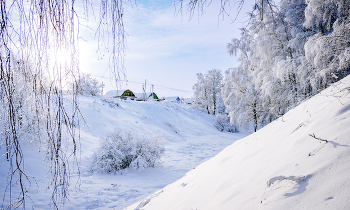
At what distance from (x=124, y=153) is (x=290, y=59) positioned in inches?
366

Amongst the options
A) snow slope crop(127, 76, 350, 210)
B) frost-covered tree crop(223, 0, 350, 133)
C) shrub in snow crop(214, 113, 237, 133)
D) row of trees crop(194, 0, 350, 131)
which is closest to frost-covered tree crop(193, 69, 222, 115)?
shrub in snow crop(214, 113, 237, 133)

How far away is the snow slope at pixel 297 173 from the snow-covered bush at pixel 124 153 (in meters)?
5.31

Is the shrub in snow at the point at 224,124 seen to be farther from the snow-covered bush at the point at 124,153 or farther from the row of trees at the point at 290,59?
the snow-covered bush at the point at 124,153

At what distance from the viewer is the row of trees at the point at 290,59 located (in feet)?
18.4

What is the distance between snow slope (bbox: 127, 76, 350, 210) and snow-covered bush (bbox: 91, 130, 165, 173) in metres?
5.31

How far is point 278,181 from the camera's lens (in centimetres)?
145

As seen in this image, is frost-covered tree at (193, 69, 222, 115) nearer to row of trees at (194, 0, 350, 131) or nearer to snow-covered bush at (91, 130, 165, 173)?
row of trees at (194, 0, 350, 131)

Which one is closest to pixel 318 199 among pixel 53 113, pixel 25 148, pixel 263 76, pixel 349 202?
pixel 349 202

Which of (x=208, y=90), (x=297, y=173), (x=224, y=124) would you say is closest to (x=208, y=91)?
(x=208, y=90)

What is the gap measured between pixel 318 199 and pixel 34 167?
27.2ft

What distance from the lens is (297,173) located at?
1.39 m

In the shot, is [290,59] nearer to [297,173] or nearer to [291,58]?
[291,58]

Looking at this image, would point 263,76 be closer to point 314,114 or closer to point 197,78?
point 314,114

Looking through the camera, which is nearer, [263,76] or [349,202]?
[349,202]
